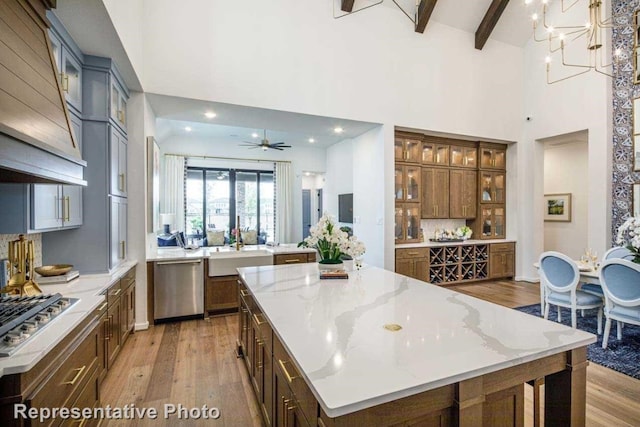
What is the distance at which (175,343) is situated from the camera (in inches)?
128

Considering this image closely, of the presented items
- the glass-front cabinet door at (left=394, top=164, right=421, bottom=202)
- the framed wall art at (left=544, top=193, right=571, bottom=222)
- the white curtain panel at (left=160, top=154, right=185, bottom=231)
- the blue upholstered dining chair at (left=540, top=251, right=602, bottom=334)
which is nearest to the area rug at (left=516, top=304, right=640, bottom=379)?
the blue upholstered dining chair at (left=540, top=251, right=602, bottom=334)

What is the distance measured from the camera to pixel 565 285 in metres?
3.42

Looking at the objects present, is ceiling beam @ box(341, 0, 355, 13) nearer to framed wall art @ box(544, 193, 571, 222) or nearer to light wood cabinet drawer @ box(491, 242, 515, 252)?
light wood cabinet drawer @ box(491, 242, 515, 252)

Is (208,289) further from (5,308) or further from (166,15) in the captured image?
(166,15)

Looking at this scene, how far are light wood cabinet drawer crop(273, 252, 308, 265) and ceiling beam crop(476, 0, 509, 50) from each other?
5159 mm

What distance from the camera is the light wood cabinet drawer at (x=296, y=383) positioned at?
1024mm

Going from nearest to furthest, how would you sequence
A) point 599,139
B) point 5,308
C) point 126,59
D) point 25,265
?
point 5,308
point 25,265
point 126,59
point 599,139

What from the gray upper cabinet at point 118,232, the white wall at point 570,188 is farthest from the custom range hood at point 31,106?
the white wall at point 570,188

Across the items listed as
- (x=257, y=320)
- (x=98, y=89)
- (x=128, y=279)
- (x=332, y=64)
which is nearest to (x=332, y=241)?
(x=257, y=320)

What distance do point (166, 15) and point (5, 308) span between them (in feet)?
11.8

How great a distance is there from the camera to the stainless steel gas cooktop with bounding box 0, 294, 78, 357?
1.21 meters

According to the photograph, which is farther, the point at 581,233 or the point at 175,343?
the point at 581,233

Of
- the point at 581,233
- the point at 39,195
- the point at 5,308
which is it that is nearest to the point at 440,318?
the point at 5,308

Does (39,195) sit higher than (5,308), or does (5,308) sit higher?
(39,195)
